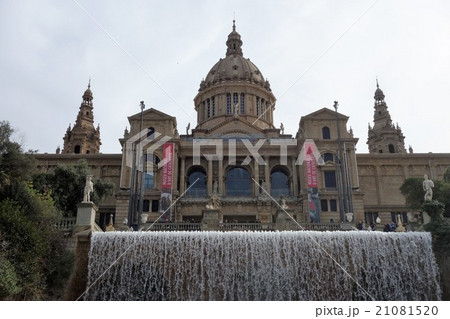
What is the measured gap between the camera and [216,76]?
65.6 m

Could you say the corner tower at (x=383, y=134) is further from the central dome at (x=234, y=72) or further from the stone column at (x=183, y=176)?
the stone column at (x=183, y=176)

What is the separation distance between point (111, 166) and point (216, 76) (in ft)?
68.7

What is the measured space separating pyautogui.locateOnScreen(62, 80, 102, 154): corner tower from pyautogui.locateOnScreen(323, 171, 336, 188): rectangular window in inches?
1213

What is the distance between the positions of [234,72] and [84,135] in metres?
22.0

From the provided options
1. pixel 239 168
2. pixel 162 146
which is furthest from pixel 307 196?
pixel 162 146

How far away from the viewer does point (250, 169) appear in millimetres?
48938

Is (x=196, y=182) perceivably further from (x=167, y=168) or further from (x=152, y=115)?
(x=152, y=115)

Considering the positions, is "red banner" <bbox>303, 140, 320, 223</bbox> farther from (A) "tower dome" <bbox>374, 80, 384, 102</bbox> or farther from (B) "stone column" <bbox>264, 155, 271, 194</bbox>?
(A) "tower dome" <bbox>374, 80, 384, 102</bbox>

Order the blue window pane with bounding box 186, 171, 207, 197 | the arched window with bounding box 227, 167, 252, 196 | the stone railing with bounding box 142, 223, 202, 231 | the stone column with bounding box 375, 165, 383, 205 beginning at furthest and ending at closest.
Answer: the stone column with bounding box 375, 165, 383, 205, the arched window with bounding box 227, 167, 252, 196, the blue window pane with bounding box 186, 171, 207, 197, the stone railing with bounding box 142, 223, 202, 231

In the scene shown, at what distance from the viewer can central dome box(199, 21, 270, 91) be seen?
212ft

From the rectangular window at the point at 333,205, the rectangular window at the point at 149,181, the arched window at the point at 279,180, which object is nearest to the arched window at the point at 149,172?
the rectangular window at the point at 149,181

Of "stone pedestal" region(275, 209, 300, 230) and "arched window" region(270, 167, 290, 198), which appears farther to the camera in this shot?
"arched window" region(270, 167, 290, 198)

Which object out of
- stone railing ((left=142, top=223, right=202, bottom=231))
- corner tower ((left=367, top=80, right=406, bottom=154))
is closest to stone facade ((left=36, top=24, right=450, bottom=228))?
corner tower ((left=367, top=80, right=406, bottom=154))

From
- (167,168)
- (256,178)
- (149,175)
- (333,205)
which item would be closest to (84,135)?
(149,175)
